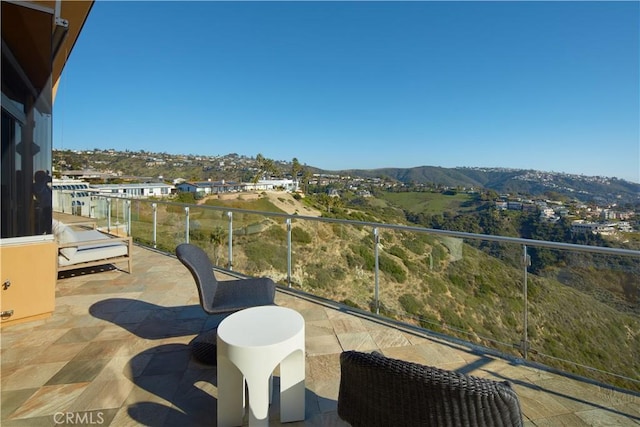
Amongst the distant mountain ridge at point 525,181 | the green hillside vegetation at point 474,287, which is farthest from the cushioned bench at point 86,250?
the distant mountain ridge at point 525,181

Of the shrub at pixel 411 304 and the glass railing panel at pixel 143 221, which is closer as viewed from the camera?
the shrub at pixel 411 304

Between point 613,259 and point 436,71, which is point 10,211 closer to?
point 613,259

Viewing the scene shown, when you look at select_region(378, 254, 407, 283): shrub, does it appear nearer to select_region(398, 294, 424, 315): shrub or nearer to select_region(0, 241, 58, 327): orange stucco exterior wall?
select_region(398, 294, 424, 315): shrub

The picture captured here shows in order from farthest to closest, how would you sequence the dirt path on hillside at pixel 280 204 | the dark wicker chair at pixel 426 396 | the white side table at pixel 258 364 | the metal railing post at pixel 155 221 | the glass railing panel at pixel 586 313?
the metal railing post at pixel 155 221 → the dirt path on hillside at pixel 280 204 → the glass railing panel at pixel 586 313 → the white side table at pixel 258 364 → the dark wicker chair at pixel 426 396

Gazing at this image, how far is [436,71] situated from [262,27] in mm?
11126

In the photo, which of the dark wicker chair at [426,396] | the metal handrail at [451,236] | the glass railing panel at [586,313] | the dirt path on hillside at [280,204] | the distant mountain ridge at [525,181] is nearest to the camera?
the dark wicker chair at [426,396]

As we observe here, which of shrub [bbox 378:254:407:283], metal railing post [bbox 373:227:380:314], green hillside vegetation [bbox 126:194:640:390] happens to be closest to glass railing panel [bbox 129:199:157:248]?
green hillside vegetation [bbox 126:194:640:390]

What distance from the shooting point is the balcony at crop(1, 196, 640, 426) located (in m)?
2.12

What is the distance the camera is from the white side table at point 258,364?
5.66 ft

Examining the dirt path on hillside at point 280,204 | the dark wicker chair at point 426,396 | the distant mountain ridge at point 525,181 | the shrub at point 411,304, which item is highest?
the distant mountain ridge at point 525,181

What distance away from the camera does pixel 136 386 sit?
2.35 metres

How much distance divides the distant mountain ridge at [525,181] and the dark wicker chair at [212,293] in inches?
315

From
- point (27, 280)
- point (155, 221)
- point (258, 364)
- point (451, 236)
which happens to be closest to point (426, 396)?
point (258, 364)

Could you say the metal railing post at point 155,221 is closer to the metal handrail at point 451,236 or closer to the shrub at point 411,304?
the metal handrail at point 451,236
